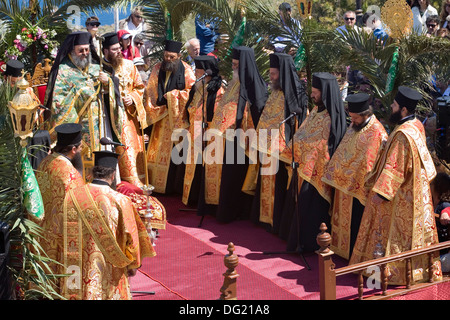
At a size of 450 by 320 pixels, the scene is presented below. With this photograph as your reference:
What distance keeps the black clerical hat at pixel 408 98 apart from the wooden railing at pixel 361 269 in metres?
1.40

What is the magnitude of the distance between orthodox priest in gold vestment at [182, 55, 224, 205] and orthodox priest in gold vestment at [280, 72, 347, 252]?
67.9 inches

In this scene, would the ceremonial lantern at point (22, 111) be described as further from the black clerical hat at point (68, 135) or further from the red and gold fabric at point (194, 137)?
the red and gold fabric at point (194, 137)

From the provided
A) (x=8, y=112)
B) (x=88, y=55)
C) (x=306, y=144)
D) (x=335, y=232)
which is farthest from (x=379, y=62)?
(x=8, y=112)

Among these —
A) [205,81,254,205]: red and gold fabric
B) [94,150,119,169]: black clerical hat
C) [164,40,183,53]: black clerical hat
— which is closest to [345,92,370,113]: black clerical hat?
[205,81,254,205]: red and gold fabric

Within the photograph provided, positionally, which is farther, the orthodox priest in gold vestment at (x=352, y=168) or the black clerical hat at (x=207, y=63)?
the black clerical hat at (x=207, y=63)

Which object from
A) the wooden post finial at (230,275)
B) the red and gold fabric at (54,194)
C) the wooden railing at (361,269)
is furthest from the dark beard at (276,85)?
the wooden post finial at (230,275)

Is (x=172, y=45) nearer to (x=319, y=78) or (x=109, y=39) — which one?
(x=109, y=39)

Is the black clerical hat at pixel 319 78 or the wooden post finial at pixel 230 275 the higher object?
the black clerical hat at pixel 319 78

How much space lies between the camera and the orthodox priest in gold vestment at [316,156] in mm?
8438

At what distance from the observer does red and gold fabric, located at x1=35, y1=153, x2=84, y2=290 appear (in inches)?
266

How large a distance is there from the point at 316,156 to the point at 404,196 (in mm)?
1343
